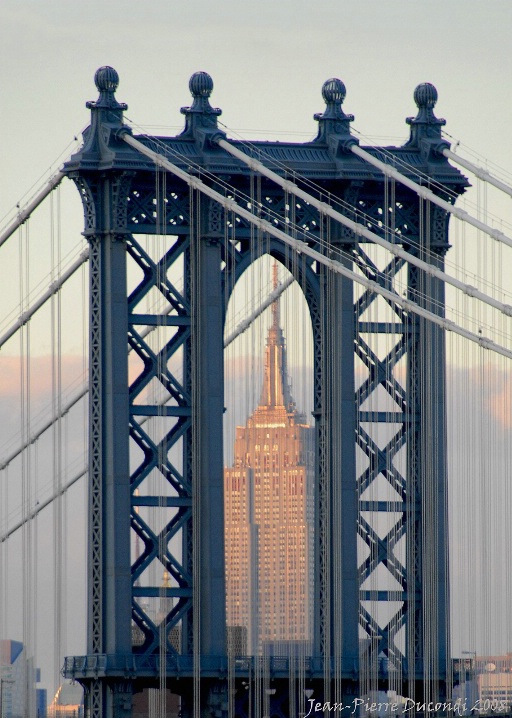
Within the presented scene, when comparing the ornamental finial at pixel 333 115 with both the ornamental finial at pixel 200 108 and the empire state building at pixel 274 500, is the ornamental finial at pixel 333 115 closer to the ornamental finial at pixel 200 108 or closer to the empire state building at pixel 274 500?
the ornamental finial at pixel 200 108

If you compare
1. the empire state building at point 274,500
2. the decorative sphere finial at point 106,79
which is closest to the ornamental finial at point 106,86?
the decorative sphere finial at point 106,79

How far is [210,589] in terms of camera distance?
261ft

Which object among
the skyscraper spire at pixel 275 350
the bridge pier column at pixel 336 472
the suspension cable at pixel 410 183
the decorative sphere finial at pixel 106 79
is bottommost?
the bridge pier column at pixel 336 472

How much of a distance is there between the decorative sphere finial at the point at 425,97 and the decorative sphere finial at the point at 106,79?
32.1ft

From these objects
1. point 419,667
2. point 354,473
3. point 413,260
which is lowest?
point 419,667

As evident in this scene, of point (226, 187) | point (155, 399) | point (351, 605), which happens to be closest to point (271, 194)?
point (226, 187)

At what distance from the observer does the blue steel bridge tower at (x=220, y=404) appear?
79.4m

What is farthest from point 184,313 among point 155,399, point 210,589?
point 210,589

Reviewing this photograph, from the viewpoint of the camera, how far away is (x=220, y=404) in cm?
8031

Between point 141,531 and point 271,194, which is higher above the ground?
point 271,194

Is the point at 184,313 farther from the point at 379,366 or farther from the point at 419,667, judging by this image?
the point at 419,667

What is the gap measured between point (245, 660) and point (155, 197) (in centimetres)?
1350

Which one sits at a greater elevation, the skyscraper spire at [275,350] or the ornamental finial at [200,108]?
the ornamental finial at [200,108]

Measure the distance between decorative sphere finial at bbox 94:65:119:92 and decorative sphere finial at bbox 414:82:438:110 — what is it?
980 centimetres
